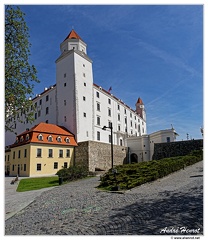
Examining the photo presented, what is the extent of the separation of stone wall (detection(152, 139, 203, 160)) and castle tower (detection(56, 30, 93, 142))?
1293cm

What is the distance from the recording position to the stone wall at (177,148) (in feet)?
102

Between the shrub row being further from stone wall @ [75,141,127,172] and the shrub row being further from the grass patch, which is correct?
stone wall @ [75,141,127,172]

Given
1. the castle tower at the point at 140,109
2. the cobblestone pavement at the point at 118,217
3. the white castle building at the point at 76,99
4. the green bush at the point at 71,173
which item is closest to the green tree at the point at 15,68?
the cobblestone pavement at the point at 118,217

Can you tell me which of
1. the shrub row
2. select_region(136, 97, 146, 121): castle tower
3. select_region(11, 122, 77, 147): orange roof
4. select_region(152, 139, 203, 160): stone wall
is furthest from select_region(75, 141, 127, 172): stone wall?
select_region(136, 97, 146, 121): castle tower

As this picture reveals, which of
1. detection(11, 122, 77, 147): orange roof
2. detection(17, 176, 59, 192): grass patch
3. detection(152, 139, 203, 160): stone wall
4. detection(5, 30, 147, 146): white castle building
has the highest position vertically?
detection(5, 30, 147, 146): white castle building

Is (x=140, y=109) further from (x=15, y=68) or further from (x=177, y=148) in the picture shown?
(x=15, y=68)

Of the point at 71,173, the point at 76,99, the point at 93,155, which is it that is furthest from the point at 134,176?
the point at 76,99

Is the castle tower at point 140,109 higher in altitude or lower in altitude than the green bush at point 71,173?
higher

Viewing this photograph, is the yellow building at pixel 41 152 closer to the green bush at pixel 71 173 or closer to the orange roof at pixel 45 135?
the orange roof at pixel 45 135

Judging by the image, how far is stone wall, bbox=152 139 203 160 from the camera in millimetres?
31031

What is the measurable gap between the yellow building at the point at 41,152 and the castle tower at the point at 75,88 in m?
3.01

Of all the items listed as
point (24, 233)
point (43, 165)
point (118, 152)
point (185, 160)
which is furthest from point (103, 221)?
point (118, 152)

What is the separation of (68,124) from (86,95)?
21.7 ft

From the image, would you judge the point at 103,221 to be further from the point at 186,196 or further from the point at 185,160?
the point at 185,160
